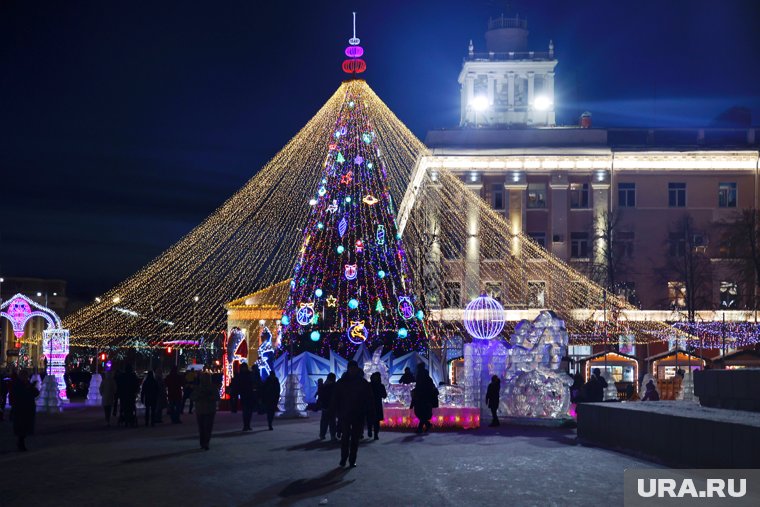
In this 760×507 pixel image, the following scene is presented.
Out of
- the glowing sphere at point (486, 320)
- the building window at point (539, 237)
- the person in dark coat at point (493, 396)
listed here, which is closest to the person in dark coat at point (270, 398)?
the person in dark coat at point (493, 396)

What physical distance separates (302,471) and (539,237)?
1568 inches

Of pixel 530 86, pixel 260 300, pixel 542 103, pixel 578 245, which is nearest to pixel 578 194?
pixel 578 245

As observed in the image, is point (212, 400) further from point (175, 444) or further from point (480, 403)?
point (480, 403)

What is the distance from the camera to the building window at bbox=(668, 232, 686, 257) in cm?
5184

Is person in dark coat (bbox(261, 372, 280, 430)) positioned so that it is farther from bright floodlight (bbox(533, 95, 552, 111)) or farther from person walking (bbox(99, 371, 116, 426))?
bright floodlight (bbox(533, 95, 552, 111))

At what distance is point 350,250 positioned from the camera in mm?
31750

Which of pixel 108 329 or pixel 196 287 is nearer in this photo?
pixel 196 287

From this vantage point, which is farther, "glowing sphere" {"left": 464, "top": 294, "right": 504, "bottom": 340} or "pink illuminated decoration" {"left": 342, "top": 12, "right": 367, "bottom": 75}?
"pink illuminated decoration" {"left": 342, "top": 12, "right": 367, "bottom": 75}

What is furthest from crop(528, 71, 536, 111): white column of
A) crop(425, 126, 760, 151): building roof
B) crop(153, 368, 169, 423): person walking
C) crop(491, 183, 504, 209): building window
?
crop(153, 368, 169, 423): person walking

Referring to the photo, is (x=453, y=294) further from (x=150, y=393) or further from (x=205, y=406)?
(x=205, y=406)

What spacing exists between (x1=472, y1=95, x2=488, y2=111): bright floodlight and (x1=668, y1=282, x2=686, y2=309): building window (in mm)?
17554

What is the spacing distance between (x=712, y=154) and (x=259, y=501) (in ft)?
148

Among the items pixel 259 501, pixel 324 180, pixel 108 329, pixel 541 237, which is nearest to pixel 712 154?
pixel 541 237

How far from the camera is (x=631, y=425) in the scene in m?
15.6
